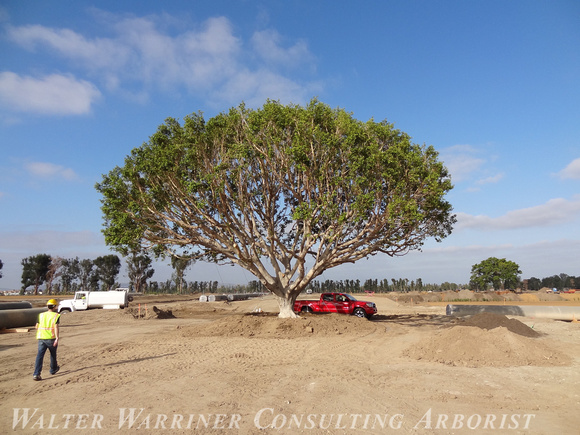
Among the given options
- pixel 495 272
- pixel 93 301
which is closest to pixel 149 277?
pixel 93 301

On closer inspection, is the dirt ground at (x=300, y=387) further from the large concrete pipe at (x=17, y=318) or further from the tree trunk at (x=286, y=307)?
the large concrete pipe at (x=17, y=318)

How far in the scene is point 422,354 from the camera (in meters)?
Result: 12.2

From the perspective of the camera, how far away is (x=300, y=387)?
8367 mm

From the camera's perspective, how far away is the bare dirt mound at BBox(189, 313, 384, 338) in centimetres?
1808

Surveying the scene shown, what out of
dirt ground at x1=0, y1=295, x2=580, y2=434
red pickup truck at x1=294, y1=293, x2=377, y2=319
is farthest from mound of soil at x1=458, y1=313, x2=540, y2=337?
red pickup truck at x1=294, y1=293, x2=377, y2=319

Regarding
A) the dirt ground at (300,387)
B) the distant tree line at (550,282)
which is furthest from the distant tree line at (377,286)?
the dirt ground at (300,387)

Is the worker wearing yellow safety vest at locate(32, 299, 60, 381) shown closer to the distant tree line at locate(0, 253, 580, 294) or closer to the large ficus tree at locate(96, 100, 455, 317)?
the large ficus tree at locate(96, 100, 455, 317)

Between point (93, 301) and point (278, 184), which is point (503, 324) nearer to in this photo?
point (278, 184)

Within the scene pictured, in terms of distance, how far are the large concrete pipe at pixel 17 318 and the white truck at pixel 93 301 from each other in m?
13.0

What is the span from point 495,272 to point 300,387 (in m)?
81.9

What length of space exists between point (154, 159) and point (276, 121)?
6565mm

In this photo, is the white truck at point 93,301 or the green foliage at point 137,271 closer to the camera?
the white truck at point 93,301

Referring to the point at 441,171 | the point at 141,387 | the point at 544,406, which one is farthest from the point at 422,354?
the point at 441,171

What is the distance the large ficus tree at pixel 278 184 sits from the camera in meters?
18.0
